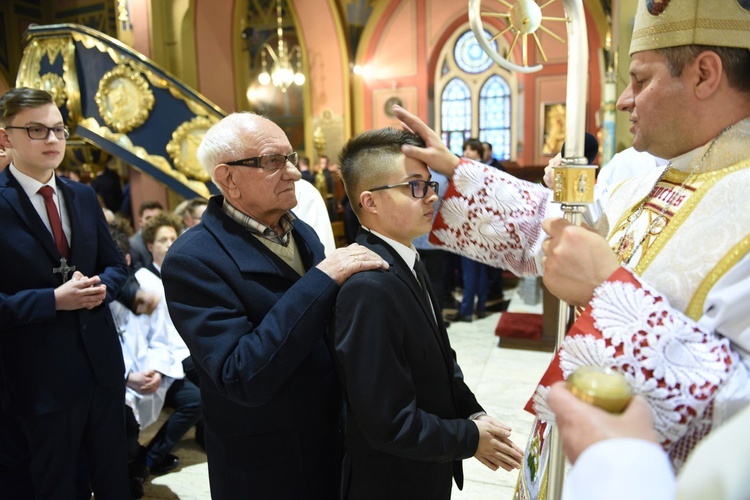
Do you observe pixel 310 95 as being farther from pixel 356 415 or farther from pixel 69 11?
pixel 356 415

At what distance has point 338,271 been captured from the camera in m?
1.43

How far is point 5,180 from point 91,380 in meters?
0.86

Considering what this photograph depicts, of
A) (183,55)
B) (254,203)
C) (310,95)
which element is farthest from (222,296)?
(310,95)

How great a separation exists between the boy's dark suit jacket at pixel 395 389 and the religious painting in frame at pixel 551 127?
36.9ft

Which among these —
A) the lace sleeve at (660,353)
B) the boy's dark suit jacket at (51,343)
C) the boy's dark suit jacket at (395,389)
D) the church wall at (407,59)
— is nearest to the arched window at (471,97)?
the church wall at (407,59)

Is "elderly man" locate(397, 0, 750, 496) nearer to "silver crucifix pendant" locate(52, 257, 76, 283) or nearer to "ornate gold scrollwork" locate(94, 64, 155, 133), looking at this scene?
"silver crucifix pendant" locate(52, 257, 76, 283)

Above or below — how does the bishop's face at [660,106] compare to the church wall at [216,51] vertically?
below

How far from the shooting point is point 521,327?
5.14 metres

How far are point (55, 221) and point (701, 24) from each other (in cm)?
228

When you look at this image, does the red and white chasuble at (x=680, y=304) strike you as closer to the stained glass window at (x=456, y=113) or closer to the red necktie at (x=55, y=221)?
the red necktie at (x=55, y=221)

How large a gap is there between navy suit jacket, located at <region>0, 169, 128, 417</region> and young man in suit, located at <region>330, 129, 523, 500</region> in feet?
4.24

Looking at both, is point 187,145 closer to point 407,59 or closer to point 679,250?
point 679,250

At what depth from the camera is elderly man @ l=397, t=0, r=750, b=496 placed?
2.88 feet

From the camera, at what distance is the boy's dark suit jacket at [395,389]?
1.33 meters
